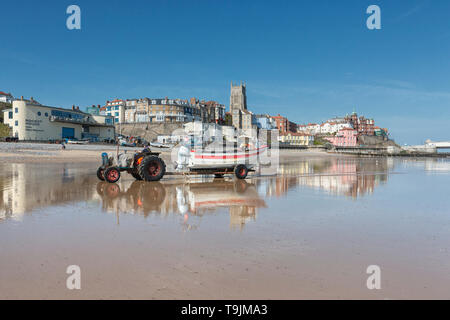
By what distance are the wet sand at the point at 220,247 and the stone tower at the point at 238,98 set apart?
456ft

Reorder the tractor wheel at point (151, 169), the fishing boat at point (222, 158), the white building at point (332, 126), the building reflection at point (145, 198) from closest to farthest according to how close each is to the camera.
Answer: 1. the building reflection at point (145, 198)
2. the tractor wheel at point (151, 169)
3. the fishing boat at point (222, 158)
4. the white building at point (332, 126)

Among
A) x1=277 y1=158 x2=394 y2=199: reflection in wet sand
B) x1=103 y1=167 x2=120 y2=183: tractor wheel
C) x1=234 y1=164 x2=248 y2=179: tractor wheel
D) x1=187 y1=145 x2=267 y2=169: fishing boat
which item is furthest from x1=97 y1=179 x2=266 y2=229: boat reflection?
x1=234 y1=164 x2=248 y2=179: tractor wheel

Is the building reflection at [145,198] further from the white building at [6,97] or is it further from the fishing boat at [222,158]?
the white building at [6,97]

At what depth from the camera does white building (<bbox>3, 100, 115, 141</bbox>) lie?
46562 mm

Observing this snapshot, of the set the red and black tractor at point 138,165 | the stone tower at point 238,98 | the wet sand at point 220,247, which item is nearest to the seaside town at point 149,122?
the stone tower at point 238,98

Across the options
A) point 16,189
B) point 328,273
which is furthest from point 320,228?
point 16,189

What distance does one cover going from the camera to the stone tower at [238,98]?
145 metres

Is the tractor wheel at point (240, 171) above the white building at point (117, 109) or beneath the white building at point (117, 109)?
beneath

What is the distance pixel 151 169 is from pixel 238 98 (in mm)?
136633

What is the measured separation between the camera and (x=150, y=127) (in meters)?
83.4

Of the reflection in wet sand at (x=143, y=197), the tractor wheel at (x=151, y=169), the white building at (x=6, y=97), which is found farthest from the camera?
the white building at (x=6, y=97)

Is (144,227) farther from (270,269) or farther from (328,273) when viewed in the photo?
(328,273)

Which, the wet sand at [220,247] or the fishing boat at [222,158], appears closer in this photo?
the wet sand at [220,247]
